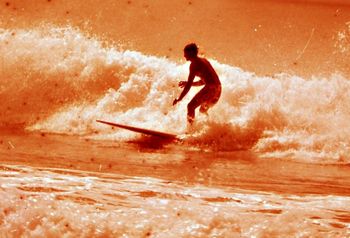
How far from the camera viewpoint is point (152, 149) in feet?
21.7

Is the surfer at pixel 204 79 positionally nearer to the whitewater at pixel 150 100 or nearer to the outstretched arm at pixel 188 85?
the outstretched arm at pixel 188 85

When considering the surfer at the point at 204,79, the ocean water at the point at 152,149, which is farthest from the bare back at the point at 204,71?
the ocean water at the point at 152,149

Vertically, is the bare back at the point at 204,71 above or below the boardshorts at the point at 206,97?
above

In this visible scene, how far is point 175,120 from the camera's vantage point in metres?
8.21

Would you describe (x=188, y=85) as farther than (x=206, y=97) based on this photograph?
No

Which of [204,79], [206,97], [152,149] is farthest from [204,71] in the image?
[152,149]

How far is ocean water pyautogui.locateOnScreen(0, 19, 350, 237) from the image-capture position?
4.08 metres

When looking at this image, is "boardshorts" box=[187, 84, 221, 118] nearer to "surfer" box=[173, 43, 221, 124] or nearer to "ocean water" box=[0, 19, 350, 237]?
"surfer" box=[173, 43, 221, 124]

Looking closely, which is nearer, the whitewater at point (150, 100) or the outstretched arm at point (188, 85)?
the outstretched arm at point (188, 85)

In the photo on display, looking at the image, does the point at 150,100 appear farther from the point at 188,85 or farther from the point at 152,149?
the point at 152,149

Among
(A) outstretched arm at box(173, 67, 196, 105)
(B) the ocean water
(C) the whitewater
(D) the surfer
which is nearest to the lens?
(B) the ocean water

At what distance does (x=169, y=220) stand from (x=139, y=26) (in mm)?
10202

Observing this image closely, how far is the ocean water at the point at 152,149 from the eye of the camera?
4.08 m

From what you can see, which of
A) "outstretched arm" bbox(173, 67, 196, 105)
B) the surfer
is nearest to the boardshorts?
the surfer
